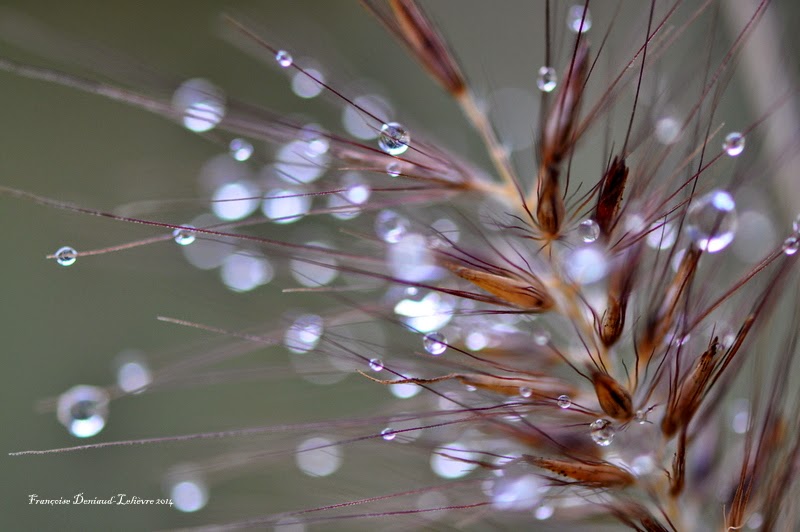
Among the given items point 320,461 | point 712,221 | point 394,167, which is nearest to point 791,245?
point 712,221

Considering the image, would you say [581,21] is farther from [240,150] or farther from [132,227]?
[132,227]

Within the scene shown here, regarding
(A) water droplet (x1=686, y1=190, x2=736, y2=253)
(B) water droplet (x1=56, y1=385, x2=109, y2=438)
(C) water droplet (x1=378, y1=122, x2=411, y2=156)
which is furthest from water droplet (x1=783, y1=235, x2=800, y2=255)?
(B) water droplet (x1=56, y1=385, x2=109, y2=438)

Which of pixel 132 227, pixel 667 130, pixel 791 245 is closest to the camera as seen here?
pixel 791 245

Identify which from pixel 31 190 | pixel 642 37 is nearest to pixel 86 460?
pixel 31 190

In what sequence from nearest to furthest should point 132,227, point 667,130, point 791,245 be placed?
point 791,245 → point 667,130 → point 132,227

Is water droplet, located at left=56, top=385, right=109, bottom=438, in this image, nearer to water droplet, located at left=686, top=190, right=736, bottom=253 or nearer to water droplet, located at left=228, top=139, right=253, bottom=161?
water droplet, located at left=228, top=139, right=253, bottom=161

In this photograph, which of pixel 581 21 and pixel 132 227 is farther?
pixel 132 227

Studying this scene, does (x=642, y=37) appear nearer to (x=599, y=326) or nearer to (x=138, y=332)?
(x=599, y=326)
